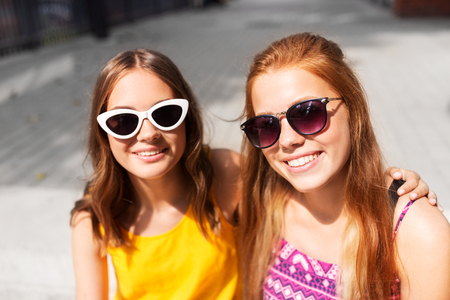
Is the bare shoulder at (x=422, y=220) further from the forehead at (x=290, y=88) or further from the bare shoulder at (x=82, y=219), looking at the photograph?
the bare shoulder at (x=82, y=219)

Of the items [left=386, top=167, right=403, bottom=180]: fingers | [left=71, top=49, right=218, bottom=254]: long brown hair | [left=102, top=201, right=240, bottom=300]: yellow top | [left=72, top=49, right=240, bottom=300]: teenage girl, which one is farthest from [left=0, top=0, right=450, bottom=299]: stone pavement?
[left=102, top=201, right=240, bottom=300]: yellow top

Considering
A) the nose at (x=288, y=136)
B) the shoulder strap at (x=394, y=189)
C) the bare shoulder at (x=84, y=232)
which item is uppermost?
the nose at (x=288, y=136)

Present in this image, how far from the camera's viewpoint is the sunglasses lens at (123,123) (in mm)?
1764

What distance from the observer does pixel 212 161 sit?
7.55 ft

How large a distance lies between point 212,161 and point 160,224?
47 cm

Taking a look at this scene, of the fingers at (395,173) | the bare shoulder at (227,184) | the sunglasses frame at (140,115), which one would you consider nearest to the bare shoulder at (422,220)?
the fingers at (395,173)

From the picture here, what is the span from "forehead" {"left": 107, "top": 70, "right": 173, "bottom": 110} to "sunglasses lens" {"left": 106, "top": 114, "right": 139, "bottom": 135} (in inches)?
2.0

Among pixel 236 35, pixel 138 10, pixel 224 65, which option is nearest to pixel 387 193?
pixel 224 65

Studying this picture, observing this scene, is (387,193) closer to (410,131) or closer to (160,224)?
(160,224)

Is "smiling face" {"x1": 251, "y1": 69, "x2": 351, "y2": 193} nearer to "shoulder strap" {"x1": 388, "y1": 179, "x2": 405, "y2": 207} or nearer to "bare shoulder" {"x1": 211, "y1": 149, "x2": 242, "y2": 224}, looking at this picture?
"shoulder strap" {"x1": 388, "y1": 179, "x2": 405, "y2": 207}

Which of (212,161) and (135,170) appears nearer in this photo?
(135,170)

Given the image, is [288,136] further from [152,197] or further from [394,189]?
[152,197]

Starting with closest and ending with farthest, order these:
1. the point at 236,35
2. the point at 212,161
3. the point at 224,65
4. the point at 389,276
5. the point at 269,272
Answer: the point at 389,276
the point at 269,272
the point at 212,161
the point at 224,65
the point at 236,35

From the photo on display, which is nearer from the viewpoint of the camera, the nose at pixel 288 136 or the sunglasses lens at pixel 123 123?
the nose at pixel 288 136
